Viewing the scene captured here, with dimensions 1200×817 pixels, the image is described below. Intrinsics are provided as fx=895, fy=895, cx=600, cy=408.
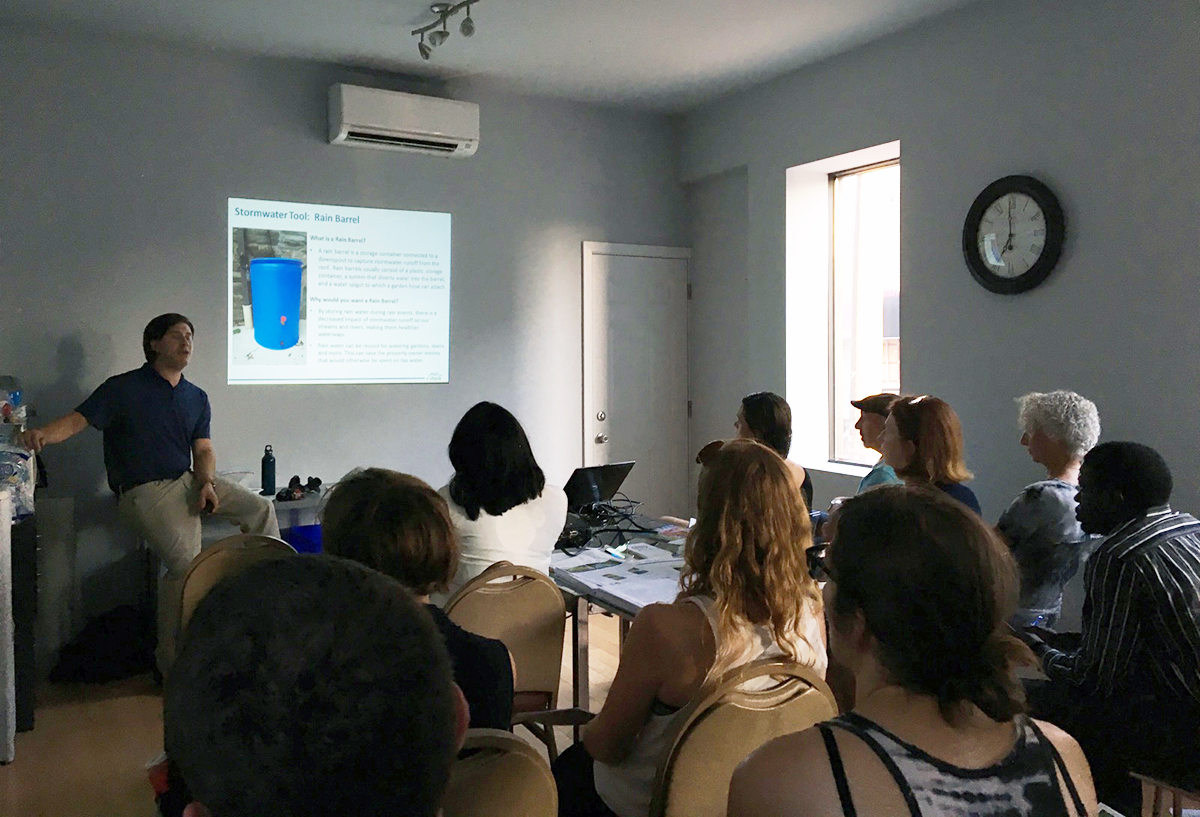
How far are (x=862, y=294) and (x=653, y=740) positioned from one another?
3.92 meters

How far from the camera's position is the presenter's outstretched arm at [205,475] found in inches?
156

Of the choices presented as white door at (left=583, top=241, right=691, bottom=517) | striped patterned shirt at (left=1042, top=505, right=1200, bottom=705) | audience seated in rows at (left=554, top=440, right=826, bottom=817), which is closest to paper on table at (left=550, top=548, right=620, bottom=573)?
audience seated in rows at (left=554, top=440, right=826, bottom=817)

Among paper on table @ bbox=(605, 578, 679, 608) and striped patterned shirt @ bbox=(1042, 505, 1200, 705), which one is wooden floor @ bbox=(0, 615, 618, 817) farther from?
striped patterned shirt @ bbox=(1042, 505, 1200, 705)

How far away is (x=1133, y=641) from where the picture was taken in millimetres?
2059

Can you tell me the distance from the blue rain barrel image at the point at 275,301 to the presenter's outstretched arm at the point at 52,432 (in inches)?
44.1

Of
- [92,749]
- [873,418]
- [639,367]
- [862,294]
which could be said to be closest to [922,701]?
[873,418]

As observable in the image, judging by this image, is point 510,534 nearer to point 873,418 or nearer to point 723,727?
point 723,727

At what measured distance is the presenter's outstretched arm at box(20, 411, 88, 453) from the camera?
3.56 metres

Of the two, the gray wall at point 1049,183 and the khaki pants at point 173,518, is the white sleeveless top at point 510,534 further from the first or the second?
the gray wall at point 1049,183

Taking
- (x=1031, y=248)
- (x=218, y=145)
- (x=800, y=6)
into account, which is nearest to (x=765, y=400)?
(x=1031, y=248)

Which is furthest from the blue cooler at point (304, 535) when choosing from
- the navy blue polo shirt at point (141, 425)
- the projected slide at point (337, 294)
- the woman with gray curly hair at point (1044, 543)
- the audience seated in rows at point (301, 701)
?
the audience seated in rows at point (301, 701)

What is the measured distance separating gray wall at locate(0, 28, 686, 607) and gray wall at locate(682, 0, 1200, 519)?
1469 millimetres

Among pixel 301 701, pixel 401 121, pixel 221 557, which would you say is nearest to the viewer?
pixel 301 701

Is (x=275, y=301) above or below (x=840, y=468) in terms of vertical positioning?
above
